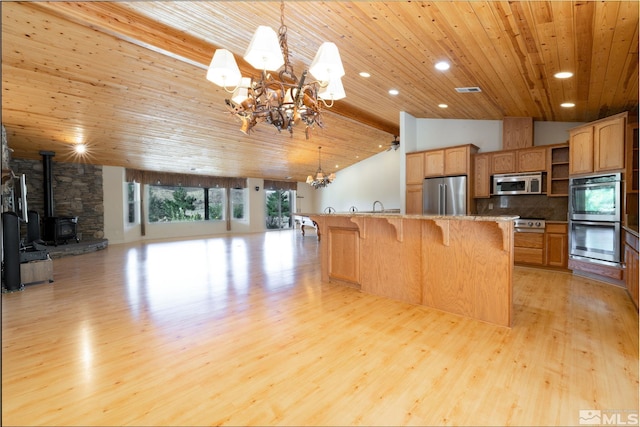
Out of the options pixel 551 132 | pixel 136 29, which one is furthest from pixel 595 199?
pixel 136 29

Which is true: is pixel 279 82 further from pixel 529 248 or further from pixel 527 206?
pixel 527 206

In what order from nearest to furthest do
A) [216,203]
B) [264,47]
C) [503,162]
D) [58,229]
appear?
[264,47]
[503,162]
[58,229]
[216,203]

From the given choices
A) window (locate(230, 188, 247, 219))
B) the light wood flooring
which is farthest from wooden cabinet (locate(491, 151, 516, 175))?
window (locate(230, 188, 247, 219))

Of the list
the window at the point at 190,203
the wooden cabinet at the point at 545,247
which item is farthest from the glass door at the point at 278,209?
the wooden cabinet at the point at 545,247

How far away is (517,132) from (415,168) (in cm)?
181

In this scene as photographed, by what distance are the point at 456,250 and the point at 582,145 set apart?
2.98 metres

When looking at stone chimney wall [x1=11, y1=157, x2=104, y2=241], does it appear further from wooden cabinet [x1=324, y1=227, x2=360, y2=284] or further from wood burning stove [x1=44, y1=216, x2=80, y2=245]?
wooden cabinet [x1=324, y1=227, x2=360, y2=284]

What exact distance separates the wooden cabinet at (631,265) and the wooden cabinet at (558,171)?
148 centimetres

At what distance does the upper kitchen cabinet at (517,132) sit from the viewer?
515 centimetres

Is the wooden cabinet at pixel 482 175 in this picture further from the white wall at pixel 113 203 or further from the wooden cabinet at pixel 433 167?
the white wall at pixel 113 203

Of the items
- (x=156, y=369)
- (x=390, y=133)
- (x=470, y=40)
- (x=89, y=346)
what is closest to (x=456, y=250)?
(x=470, y=40)

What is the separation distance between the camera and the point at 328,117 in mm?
6758

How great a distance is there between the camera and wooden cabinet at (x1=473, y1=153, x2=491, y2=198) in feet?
17.6

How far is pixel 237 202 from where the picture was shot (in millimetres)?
11750
